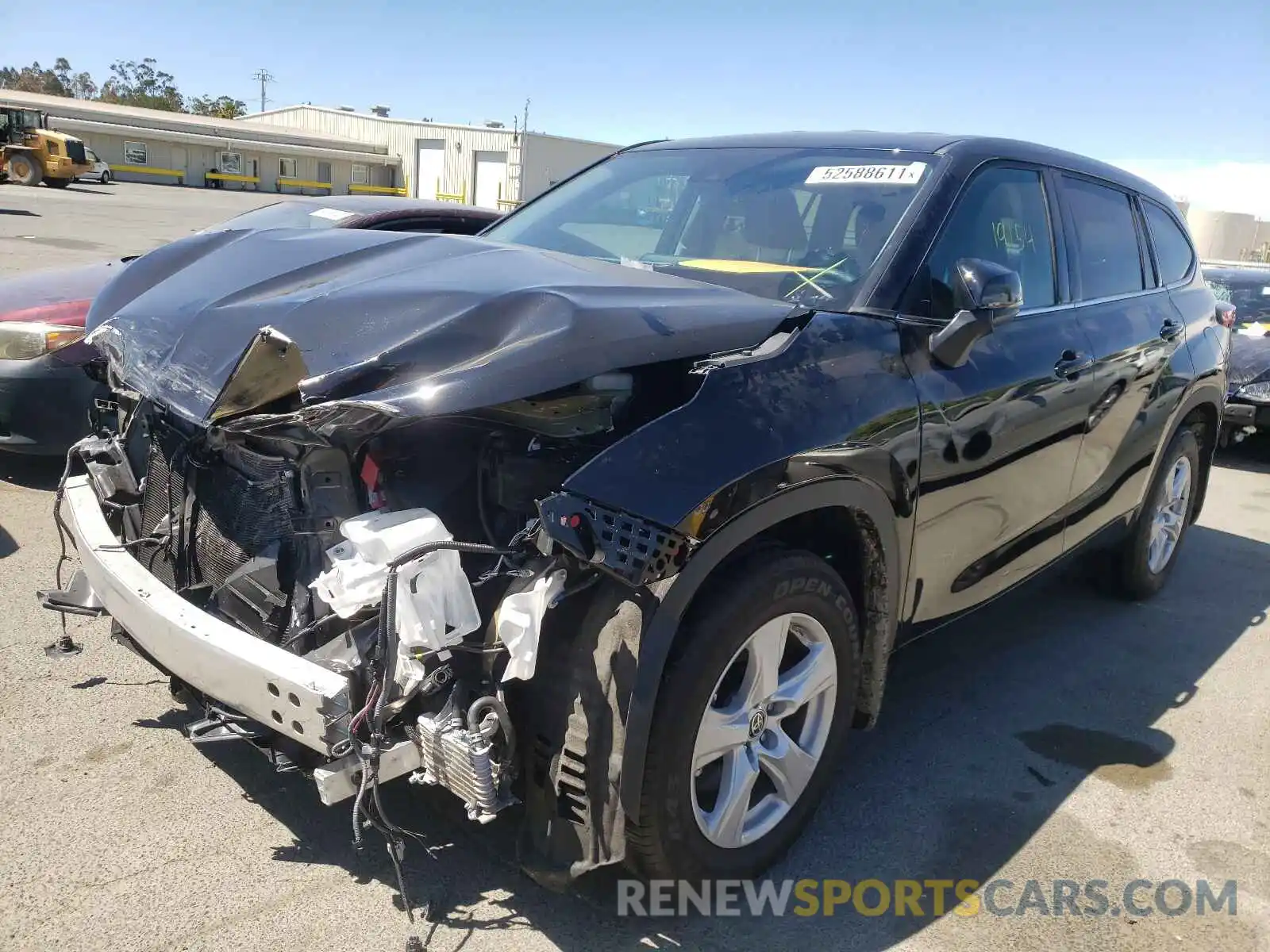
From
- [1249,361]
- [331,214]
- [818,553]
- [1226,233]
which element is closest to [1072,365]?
[818,553]

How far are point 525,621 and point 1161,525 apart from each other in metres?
4.02

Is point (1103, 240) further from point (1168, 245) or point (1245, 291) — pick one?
point (1245, 291)

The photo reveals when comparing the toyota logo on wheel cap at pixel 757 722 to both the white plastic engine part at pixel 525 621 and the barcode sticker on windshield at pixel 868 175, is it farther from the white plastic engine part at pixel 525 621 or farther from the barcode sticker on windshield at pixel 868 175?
the barcode sticker on windshield at pixel 868 175

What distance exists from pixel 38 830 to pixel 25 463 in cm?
376

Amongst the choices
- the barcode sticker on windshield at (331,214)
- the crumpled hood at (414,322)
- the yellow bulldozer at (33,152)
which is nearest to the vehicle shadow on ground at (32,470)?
the barcode sticker on windshield at (331,214)

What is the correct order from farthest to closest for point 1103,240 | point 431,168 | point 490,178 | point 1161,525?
point 431,168, point 490,178, point 1161,525, point 1103,240

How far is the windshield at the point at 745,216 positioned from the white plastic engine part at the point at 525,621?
125cm

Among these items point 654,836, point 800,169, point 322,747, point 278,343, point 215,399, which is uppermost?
point 800,169

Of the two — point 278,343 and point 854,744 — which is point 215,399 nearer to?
point 278,343

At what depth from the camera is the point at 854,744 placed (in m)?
3.43

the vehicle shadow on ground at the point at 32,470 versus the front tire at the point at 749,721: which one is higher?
the front tire at the point at 749,721

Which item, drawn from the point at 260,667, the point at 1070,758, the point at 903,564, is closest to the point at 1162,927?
the point at 1070,758

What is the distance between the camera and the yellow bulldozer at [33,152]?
35656mm

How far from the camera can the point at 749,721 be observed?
249cm
